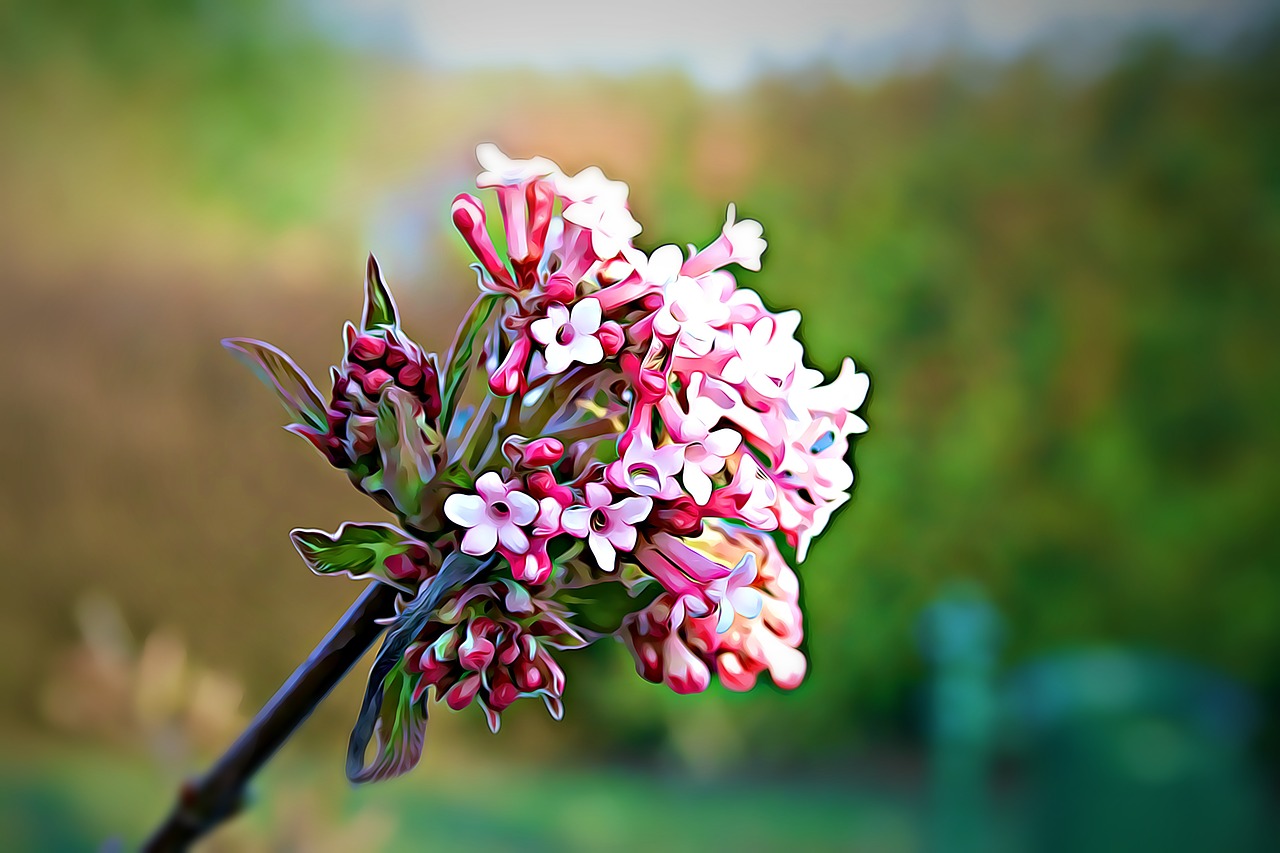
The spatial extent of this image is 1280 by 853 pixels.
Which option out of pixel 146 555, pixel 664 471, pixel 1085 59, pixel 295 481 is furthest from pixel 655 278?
pixel 1085 59

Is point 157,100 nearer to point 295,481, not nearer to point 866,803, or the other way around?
point 295,481

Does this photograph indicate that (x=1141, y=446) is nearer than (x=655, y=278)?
No

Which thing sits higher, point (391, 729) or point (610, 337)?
point (610, 337)

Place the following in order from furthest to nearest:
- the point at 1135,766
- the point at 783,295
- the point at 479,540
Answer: the point at 783,295, the point at 1135,766, the point at 479,540

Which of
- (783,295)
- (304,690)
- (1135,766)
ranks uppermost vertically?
(783,295)

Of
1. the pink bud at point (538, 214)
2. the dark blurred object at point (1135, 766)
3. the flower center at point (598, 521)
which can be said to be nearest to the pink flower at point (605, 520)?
the flower center at point (598, 521)

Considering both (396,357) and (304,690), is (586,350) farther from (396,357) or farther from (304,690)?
(304,690)

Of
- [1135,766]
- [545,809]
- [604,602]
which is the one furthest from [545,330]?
[545,809]
